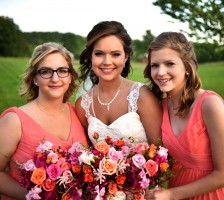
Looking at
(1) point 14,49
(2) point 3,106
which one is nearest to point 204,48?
(2) point 3,106

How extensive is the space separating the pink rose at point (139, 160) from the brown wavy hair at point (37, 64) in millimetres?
1525

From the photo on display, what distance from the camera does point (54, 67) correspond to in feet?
13.9

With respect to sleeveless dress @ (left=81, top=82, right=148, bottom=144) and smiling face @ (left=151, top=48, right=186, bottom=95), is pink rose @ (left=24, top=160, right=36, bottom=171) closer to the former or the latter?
sleeveless dress @ (left=81, top=82, right=148, bottom=144)

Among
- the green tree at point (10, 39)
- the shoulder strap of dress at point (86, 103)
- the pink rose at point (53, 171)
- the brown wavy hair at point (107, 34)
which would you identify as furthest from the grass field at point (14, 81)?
the pink rose at point (53, 171)

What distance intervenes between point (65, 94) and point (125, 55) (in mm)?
885

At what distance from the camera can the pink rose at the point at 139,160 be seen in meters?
3.36

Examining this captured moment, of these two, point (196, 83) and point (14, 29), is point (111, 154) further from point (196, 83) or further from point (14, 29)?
point (14, 29)

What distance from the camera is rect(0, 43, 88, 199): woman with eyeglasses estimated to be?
407 cm

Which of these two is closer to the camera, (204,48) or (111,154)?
(111,154)

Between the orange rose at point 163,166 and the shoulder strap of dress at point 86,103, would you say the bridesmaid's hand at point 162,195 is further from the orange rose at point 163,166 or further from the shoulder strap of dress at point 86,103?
the shoulder strap of dress at point 86,103

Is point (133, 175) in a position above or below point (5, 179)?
above

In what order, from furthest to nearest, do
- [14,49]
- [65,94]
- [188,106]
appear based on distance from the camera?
1. [14,49]
2. [65,94]
3. [188,106]

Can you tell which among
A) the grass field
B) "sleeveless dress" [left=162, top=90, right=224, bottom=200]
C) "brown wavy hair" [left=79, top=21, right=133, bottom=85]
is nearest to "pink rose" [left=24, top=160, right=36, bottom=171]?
"sleeveless dress" [left=162, top=90, right=224, bottom=200]

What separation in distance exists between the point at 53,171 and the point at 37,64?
4.61 feet
